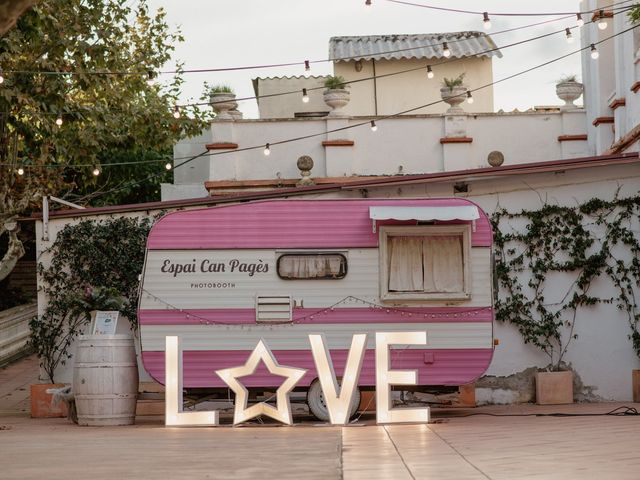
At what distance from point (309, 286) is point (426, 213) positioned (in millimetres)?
1663

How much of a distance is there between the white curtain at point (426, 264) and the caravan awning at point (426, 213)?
0.47 m

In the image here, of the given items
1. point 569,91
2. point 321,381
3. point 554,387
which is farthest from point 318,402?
point 569,91

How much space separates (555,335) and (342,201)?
4.05m

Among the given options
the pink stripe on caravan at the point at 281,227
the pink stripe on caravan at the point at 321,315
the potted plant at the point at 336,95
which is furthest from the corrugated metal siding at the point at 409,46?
the pink stripe on caravan at the point at 321,315

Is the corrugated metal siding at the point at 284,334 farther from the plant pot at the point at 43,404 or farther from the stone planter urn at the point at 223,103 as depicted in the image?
the stone planter urn at the point at 223,103

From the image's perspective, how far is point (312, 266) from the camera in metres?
15.1

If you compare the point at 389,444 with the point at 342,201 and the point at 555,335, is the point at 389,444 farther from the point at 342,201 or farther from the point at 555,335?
the point at 555,335

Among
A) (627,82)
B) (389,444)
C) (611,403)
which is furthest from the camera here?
(627,82)

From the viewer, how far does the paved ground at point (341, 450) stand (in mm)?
8891

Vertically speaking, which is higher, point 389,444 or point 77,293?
point 77,293

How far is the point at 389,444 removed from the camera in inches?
443

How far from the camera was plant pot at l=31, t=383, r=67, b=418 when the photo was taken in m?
16.9

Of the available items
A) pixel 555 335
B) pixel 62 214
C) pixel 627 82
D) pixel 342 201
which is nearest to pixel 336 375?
pixel 342 201

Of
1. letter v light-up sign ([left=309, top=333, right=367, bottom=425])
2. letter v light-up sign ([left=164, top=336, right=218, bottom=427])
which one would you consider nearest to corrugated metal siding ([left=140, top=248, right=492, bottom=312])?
letter v light-up sign ([left=164, top=336, right=218, bottom=427])
